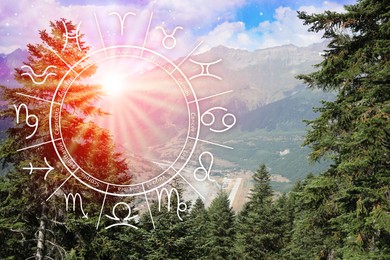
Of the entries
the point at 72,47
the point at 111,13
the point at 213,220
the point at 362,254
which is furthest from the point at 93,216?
the point at 213,220

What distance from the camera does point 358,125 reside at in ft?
27.4

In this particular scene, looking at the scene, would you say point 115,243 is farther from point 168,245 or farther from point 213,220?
point 213,220

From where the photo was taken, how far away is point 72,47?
36.4 ft

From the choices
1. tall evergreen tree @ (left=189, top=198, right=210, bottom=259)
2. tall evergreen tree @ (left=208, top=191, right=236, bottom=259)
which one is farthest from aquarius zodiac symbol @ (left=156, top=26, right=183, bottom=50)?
tall evergreen tree @ (left=208, top=191, right=236, bottom=259)

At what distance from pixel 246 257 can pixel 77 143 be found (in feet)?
102

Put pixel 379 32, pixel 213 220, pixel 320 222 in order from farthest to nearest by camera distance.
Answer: pixel 213 220
pixel 320 222
pixel 379 32

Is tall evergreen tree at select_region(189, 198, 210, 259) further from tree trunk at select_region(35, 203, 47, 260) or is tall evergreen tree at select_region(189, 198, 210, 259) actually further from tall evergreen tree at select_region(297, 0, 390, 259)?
tall evergreen tree at select_region(297, 0, 390, 259)

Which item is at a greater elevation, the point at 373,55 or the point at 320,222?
the point at 373,55

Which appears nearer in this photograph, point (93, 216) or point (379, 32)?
point (379, 32)

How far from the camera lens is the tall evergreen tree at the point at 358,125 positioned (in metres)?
8.09

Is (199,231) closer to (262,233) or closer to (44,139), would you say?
(44,139)

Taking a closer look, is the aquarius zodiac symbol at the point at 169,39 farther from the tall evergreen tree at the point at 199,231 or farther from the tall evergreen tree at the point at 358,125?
the tall evergreen tree at the point at 199,231

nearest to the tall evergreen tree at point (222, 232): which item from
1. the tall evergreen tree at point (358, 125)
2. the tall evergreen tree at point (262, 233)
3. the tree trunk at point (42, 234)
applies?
the tall evergreen tree at point (262, 233)

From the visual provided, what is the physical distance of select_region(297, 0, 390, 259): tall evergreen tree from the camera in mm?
8094
